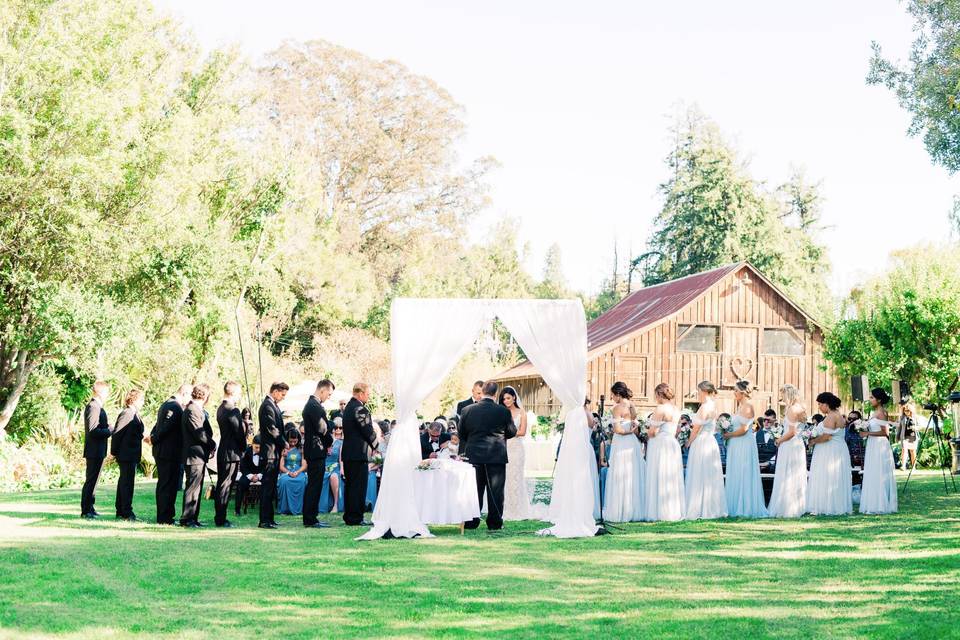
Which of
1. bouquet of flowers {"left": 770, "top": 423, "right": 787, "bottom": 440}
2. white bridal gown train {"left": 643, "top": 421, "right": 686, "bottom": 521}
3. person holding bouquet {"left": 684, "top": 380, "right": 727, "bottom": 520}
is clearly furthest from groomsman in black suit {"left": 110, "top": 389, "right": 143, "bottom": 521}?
bouquet of flowers {"left": 770, "top": 423, "right": 787, "bottom": 440}

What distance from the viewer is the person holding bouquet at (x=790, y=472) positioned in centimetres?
1385

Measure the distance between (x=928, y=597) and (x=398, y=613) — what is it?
13.0ft

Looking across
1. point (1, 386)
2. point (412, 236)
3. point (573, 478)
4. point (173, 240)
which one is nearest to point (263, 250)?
point (173, 240)

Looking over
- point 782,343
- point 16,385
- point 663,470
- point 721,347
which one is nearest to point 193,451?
point 663,470

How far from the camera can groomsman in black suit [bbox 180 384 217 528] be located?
39.4ft

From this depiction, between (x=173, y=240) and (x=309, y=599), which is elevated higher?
(x=173, y=240)

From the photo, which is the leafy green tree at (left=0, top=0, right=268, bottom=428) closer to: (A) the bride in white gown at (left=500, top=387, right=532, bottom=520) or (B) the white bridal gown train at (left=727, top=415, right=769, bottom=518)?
(A) the bride in white gown at (left=500, top=387, right=532, bottom=520)

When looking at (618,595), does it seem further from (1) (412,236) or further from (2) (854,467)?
(1) (412,236)

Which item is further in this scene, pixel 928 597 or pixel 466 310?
pixel 466 310

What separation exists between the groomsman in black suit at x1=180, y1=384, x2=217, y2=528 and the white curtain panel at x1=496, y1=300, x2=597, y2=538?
3.91 m

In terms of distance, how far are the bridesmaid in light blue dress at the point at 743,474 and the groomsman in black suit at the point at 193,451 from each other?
23.6ft

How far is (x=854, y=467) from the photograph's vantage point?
1577cm

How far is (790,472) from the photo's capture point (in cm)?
1398

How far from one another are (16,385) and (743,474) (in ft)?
57.0
